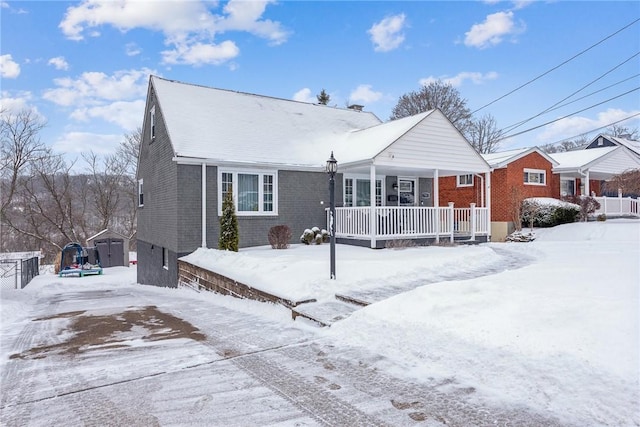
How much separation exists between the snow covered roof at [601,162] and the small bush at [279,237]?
1636cm

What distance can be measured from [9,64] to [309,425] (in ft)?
78.0

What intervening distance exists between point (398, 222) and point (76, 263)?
22904 mm

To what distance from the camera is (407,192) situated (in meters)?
17.3

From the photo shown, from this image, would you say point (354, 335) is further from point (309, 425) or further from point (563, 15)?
point (563, 15)

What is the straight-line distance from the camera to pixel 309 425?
10.8ft

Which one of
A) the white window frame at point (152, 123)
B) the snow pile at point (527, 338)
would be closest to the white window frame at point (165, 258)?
the white window frame at point (152, 123)

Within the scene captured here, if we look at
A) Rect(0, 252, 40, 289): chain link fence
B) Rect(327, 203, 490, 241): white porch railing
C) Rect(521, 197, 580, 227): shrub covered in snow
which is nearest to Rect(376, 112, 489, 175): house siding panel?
Rect(327, 203, 490, 241): white porch railing

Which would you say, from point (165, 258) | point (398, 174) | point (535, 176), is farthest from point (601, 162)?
point (165, 258)

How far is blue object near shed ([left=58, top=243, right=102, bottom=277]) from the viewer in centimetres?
2514

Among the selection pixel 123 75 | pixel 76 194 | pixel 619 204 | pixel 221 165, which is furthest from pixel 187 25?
pixel 76 194

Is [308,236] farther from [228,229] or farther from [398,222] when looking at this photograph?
[398,222]

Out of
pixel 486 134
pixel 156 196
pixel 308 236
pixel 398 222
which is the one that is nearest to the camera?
pixel 398 222

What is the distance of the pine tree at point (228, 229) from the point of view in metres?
12.4

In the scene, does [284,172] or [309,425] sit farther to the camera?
[284,172]
